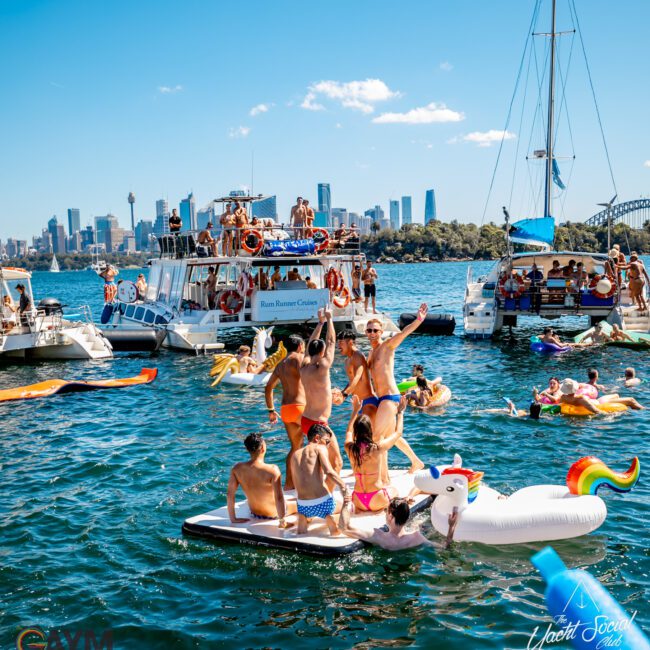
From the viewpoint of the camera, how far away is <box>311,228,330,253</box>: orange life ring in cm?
2662

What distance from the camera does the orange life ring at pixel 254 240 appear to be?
25.6 metres

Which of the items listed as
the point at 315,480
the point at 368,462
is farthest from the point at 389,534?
the point at 315,480

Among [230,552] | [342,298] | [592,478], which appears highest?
[342,298]

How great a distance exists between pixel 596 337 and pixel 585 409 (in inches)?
410

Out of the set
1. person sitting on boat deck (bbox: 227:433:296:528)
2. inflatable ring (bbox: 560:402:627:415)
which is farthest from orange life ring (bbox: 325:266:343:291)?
person sitting on boat deck (bbox: 227:433:296:528)

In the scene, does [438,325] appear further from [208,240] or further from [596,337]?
[208,240]

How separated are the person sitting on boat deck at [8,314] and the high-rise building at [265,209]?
9149 millimetres

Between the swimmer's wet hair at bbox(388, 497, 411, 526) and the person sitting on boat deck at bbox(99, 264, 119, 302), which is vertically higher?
the person sitting on boat deck at bbox(99, 264, 119, 302)

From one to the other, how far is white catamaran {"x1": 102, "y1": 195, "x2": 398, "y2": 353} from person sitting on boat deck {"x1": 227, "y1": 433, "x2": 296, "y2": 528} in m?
15.9

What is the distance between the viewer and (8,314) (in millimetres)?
24734

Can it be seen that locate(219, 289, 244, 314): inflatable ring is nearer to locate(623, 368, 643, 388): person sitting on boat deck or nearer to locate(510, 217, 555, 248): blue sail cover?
locate(510, 217, 555, 248): blue sail cover

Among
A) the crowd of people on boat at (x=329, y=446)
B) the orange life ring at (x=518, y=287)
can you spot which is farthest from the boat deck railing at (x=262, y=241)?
the crowd of people on boat at (x=329, y=446)

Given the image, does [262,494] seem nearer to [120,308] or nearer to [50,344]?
[50,344]

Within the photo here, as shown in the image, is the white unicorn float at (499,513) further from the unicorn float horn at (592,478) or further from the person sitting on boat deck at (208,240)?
the person sitting on boat deck at (208,240)
